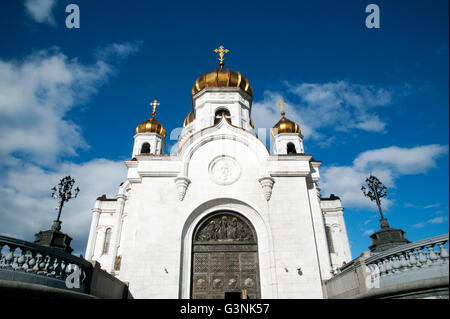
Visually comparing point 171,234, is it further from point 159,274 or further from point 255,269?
point 255,269

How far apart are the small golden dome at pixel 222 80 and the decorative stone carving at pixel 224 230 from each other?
35.3 ft

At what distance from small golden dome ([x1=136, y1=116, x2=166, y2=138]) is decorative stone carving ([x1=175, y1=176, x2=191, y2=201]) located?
12.4 meters

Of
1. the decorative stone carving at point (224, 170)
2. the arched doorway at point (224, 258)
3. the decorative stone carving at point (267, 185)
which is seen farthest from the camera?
the decorative stone carving at point (224, 170)

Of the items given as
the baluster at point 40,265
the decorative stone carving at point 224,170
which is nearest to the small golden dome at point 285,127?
the decorative stone carving at point 224,170

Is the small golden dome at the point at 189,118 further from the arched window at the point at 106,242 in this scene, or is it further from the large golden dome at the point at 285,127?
the arched window at the point at 106,242

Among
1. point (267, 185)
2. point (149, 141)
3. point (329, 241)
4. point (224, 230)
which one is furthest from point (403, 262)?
point (149, 141)

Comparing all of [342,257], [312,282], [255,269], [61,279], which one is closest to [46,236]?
[61,279]

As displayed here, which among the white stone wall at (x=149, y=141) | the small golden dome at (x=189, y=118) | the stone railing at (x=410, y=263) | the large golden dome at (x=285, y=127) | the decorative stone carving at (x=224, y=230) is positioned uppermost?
the small golden dome at (x=189, y=118)

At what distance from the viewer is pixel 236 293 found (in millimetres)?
13047

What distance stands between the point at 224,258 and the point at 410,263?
28.4ft

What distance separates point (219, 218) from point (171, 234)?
2645mm

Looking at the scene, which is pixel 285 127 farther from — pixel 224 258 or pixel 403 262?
pixel 403 262

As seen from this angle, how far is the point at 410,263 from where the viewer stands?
6996 millimetres

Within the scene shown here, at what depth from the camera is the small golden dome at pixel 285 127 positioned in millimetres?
25844
